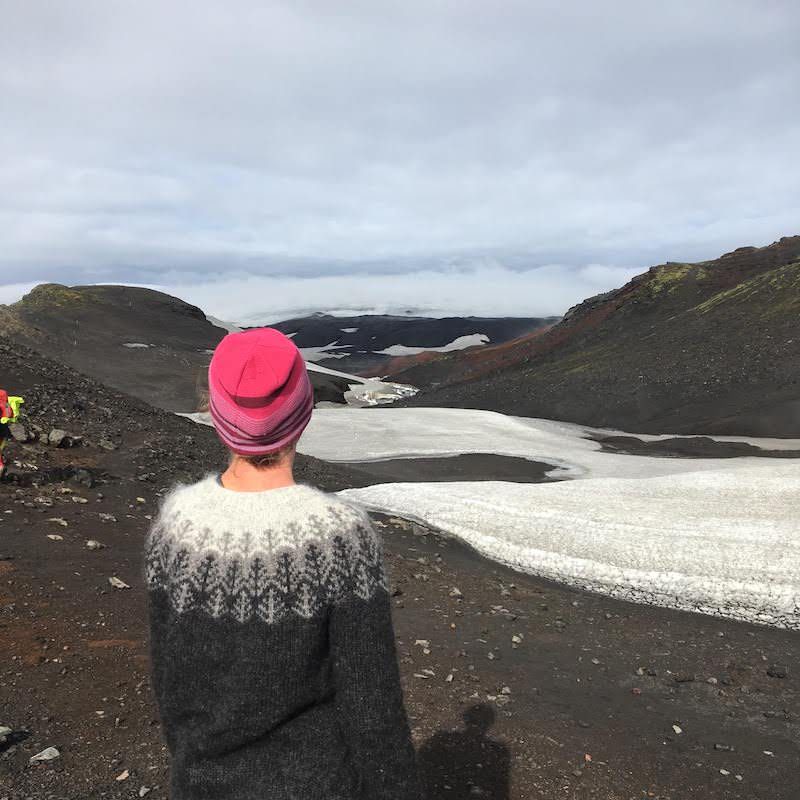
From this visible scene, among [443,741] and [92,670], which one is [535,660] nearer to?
[443,741]

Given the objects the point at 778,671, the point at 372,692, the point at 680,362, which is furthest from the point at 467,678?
the point at 680,362

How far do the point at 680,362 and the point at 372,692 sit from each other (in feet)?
191

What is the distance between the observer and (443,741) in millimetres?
7367

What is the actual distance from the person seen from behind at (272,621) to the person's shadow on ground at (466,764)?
383 cm

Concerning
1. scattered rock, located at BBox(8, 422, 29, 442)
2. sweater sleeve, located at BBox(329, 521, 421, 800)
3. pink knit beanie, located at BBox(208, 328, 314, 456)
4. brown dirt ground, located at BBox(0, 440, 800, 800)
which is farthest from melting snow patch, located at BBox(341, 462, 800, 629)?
pink knit beanie, located at BBox(208, 328, 314, 456)

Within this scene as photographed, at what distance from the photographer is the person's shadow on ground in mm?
6543

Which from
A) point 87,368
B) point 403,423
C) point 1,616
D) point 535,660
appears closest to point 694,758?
point 535,660

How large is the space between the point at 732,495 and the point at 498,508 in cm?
657

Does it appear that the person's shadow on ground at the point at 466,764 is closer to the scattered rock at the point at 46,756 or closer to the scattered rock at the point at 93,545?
the scattered rock at the point at 46,756

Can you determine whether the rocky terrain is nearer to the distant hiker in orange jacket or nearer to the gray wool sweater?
the distant hiker in orange jacket

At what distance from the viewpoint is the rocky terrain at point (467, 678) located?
22.1 ft

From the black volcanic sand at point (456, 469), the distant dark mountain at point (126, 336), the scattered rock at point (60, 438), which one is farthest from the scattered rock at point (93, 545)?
the distant dark mountain at point (126, 336)

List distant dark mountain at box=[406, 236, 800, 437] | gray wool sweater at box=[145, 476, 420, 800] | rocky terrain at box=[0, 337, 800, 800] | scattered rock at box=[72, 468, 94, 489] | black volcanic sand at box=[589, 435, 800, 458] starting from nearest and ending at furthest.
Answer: gray wool sweater at box=[145, 476, 420, 800] < rocky terrain at box=[0, 337, 800, 800] < scattered rock at box=[72, 468, 94, 489] < black volcanic sand at box=[589, 435, 800, 458] < distant dark mountain at box=[406, 236, 800, 437]

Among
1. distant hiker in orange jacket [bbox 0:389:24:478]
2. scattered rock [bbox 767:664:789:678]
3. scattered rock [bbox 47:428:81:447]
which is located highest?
distant hiker in orange jacket [bbox 0:389:24:478]
